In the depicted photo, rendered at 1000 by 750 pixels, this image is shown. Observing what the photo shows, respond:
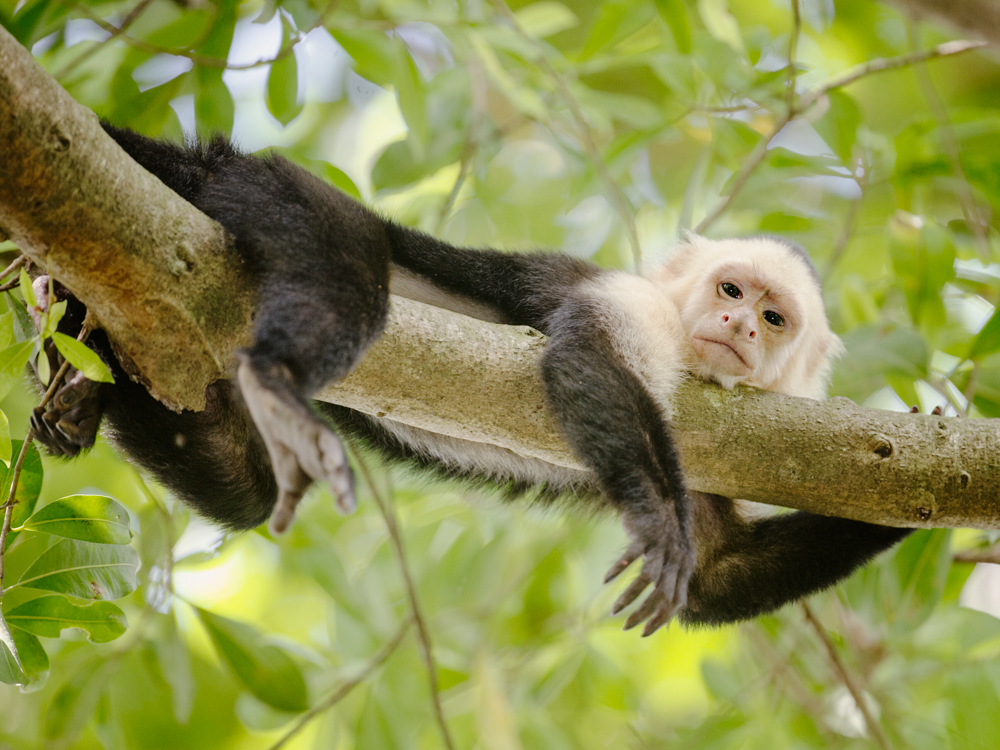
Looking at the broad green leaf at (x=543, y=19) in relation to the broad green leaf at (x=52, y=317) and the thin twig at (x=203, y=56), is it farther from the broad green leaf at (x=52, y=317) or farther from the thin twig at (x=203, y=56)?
the broad green leaf at (x=52, y=317)

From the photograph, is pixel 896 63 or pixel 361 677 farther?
pixel 896 63

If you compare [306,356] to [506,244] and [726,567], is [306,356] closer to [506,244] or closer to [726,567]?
[726,567]

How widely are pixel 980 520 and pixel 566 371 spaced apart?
4.05 ft

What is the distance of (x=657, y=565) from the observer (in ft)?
7.20

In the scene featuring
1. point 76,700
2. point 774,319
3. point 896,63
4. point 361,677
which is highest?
point 896,63

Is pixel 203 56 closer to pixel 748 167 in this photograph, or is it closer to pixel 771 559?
pixel 748 167

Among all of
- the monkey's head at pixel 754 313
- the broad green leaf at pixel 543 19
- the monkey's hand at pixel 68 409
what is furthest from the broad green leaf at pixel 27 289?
the broad green leaf at pixel 543 19

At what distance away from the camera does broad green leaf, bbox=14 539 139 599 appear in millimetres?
2043

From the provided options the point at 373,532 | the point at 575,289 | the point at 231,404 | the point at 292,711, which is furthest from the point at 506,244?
the point at 292,711

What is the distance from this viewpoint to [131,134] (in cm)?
241

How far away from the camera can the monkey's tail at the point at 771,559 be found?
278 centimetres

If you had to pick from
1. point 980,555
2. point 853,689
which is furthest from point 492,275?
point 980,555

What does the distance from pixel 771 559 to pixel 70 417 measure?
7.39 ft

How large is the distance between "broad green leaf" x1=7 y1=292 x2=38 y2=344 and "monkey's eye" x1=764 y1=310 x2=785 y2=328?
2372 millimetres
